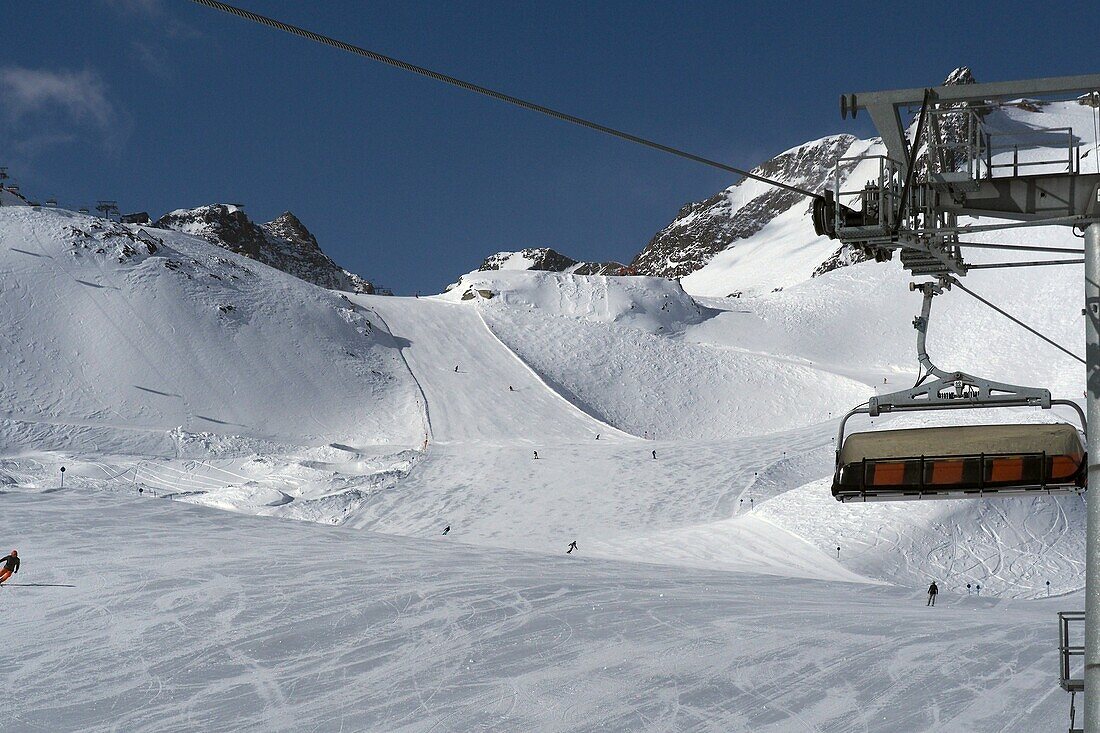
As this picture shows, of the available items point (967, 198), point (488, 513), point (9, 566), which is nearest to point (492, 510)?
point (488, 513)

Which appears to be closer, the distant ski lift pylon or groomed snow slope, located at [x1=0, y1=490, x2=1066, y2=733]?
the distant ski lift pylon

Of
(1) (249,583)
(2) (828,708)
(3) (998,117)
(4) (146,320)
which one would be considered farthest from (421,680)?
(3) (998,117)

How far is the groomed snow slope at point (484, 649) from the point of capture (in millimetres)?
12711

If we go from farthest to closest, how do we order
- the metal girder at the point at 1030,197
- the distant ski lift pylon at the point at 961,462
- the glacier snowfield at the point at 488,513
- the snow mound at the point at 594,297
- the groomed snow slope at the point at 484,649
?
1. the snow mound at the point at 594,297
2. the glacier snowfield at the point at 488,513
3. the groomed snow slope at the point at 484,649
4. the distant ski lift pylon at the point at 961,462
5. the metal girder at the point at 1030,197

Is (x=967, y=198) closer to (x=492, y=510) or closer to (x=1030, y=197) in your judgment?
(x=1030, y=197)

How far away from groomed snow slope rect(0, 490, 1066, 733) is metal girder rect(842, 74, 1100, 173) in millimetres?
8828

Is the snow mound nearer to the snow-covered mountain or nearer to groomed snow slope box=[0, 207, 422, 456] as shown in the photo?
the snow-covered mountain

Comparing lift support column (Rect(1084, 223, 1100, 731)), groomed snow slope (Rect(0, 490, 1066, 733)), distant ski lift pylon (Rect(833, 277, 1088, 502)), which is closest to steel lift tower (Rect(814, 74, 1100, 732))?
lift support column (Rect(1084, 223, 1100, 731))

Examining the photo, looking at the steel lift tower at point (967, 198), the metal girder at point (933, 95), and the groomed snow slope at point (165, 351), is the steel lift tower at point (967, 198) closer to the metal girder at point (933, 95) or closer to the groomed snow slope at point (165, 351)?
the metal girder at point (933, 95)

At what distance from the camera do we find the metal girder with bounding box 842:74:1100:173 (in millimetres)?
→ 4762

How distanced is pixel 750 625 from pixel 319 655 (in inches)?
270

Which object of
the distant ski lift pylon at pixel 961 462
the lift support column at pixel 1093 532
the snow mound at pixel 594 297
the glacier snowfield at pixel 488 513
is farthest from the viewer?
the snow mound at pixel 594 297

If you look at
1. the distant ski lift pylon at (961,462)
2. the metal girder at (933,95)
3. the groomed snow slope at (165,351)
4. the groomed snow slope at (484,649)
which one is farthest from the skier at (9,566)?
the groomed snow slope at (165,351)

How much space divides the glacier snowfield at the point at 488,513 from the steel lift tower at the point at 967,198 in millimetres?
8265
